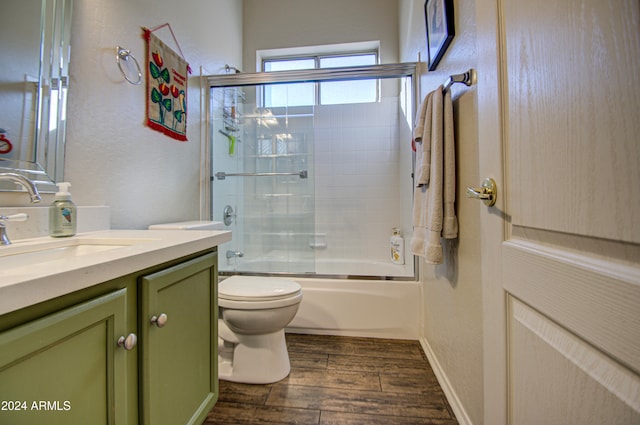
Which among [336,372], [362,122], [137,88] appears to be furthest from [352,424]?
[362,122]

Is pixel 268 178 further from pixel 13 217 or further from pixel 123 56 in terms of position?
pixel 13 217

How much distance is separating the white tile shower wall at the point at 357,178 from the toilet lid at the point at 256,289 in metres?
1.24

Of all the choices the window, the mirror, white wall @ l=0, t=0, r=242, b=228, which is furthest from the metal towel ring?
the window

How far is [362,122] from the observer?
269cm

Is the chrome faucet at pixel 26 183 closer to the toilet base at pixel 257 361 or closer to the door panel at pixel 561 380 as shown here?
the toilet base at pixel 257 361

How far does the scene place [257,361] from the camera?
1.34 meters

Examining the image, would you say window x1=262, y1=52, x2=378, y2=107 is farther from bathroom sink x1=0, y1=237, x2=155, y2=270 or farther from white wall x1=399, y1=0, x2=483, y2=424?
bathroom sink x1=0, y1=237, x2=155, y2=270

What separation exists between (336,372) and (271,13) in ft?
10.9

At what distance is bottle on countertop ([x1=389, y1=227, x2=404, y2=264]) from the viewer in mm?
2304

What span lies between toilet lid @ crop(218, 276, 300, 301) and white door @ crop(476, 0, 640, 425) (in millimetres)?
907

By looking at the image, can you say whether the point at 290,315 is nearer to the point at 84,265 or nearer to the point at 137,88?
the point at 84,265

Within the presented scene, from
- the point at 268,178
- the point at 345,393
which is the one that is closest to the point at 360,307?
the point at 345,393

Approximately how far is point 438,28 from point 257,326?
166 centimetres

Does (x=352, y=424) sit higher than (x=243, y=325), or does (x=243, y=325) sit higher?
(x=243, y=325)
